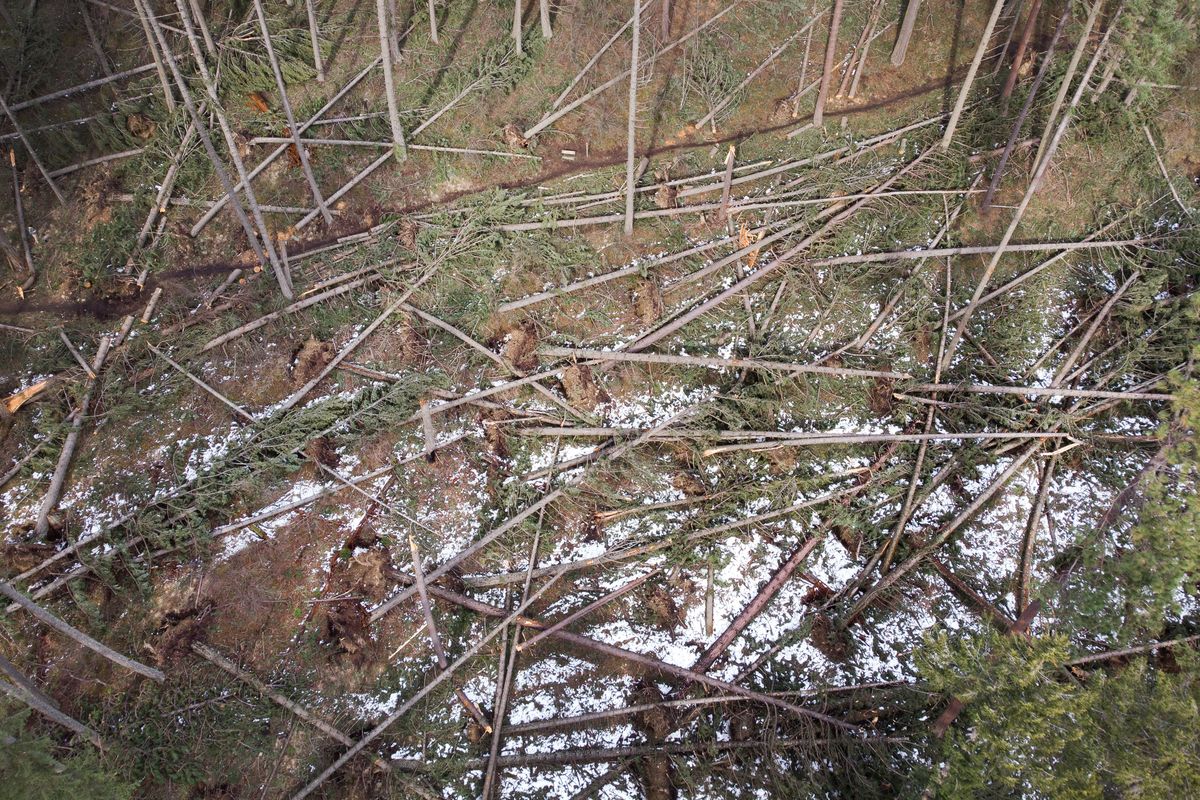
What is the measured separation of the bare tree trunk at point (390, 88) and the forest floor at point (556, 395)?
34 cm

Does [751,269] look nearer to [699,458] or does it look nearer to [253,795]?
[699,458]

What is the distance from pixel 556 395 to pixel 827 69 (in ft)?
16.0

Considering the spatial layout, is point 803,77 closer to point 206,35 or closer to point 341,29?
point 341,29

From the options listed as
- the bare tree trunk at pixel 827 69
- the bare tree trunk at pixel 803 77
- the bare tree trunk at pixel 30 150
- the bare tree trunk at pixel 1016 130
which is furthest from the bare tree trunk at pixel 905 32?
the bare tree trunk at pixel 30 150

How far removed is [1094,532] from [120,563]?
865 centimetres

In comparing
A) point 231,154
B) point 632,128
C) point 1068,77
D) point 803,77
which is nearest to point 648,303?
point 632,128

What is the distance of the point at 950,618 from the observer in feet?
19.4

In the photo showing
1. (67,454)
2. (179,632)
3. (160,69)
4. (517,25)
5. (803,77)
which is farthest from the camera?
(803,77)

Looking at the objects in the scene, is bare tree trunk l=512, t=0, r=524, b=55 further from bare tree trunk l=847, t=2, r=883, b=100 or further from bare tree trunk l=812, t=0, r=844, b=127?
bare tree trunk l=847, t=2, r=883, b=100

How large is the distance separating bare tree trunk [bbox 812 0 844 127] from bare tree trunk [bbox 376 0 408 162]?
15.7 ft

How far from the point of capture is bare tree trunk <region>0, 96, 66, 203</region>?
24.1 feet

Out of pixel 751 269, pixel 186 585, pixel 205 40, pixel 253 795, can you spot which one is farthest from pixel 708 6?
pixel 253 795

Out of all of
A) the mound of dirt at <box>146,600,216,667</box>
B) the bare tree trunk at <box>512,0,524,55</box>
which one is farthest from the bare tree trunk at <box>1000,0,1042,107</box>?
the mound of dirt at <box>146,600,216,667</box>

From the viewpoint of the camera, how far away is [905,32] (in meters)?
8.11
